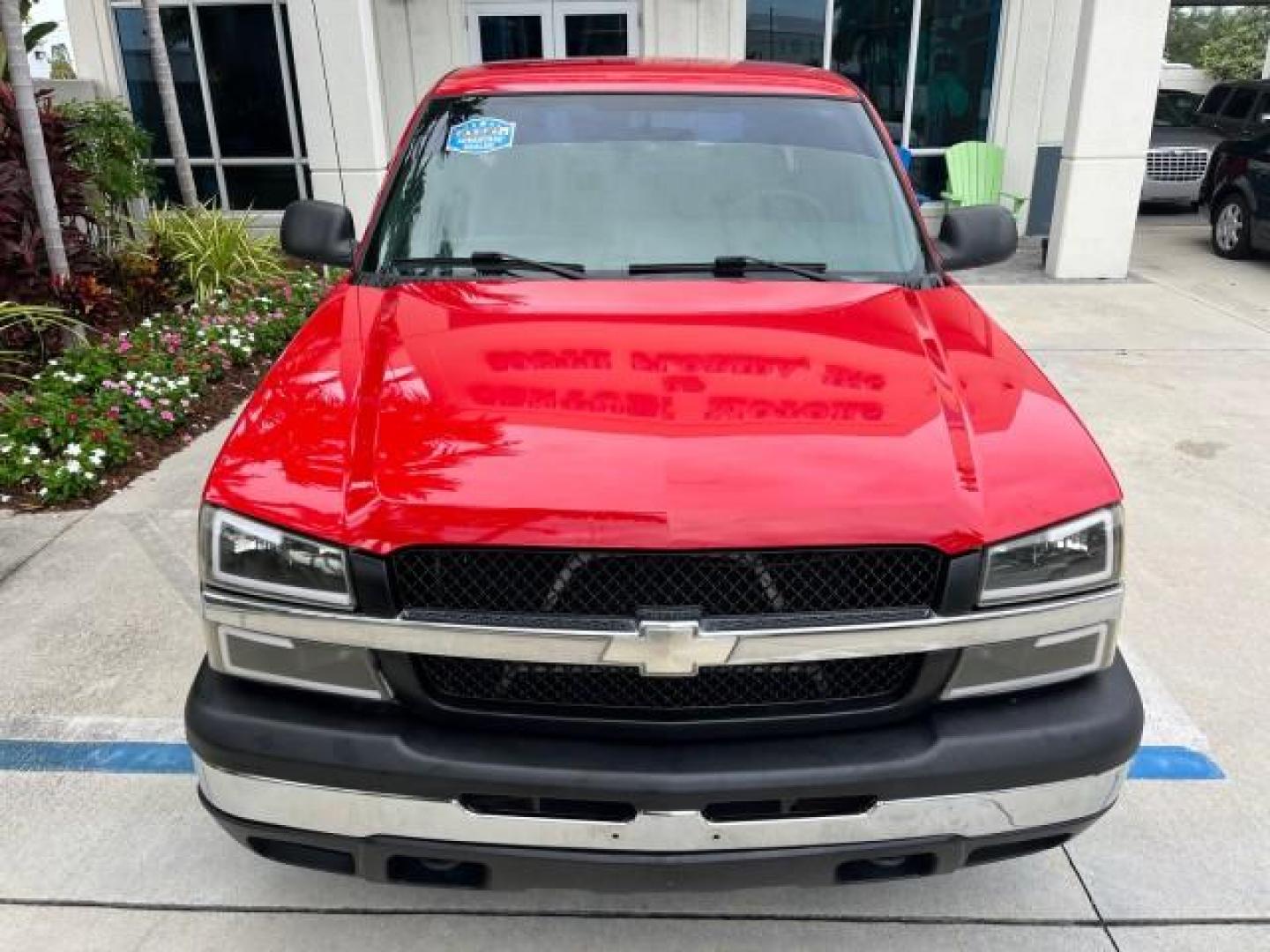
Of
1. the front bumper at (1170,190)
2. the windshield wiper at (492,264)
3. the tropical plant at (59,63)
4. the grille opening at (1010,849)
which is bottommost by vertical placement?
the front bumper at (1170,190)

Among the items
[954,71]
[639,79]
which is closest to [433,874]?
[639,79]

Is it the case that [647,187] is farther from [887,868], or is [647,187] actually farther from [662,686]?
[887,868]

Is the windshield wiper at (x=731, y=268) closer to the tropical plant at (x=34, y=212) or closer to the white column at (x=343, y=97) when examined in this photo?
the tropical plant at (x=34, y=212)

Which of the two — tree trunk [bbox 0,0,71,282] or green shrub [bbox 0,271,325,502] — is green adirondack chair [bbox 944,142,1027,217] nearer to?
green shrub [bbox 0,271,325,502]

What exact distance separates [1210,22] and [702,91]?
65838mm

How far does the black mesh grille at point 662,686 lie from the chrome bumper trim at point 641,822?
208mm

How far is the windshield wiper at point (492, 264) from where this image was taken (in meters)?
2.96

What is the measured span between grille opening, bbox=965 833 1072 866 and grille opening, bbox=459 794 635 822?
2.37 ft

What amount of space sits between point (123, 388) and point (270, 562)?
450cm

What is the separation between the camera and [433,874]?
2.01 metres

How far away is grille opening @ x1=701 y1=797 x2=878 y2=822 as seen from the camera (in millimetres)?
1924

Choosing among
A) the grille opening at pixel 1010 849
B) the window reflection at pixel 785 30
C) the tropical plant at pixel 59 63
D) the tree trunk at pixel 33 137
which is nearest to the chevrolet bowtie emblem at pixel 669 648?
the grille opening at pixel 1010 849

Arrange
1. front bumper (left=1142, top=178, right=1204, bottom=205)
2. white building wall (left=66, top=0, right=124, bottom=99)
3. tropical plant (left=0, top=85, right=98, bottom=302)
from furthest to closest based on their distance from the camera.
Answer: front bumper (left=1142, top=178, right=1204, bottom=205)
white building wall (left=66, top=0, right=124, bottom=99)
tropical plant (left=0, top=85, right=98, bottom=302)

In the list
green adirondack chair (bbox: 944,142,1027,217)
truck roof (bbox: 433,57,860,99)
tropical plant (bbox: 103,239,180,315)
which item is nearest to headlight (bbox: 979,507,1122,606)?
truck roof (bbox: 433,57,860,99)
